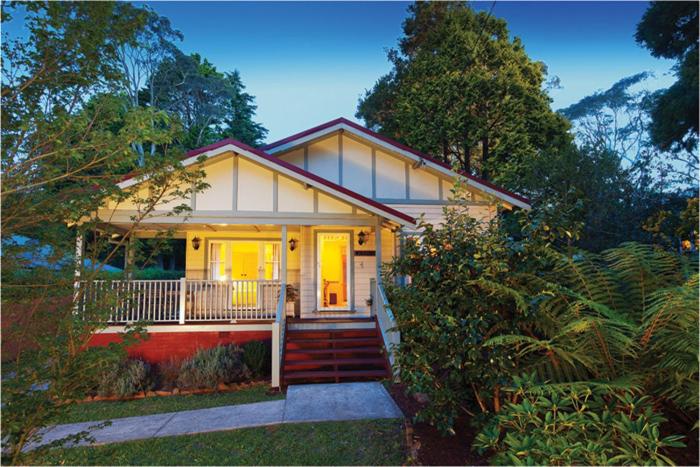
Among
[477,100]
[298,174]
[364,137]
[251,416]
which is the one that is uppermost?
[477,100]

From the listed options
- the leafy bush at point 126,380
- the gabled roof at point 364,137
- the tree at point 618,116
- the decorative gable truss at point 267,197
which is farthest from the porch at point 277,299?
the tree at point 618,116

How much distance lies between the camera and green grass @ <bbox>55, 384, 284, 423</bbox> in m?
6.36

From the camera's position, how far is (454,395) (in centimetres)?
420

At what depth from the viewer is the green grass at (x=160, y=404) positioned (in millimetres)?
6363

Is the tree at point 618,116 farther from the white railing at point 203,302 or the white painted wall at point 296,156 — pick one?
the white railing at point 203,302

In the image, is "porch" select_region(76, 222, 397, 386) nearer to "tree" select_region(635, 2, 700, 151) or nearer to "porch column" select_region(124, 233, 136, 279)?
"porch column" select_region(124, 233, 136, 279)

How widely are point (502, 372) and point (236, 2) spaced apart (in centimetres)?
697

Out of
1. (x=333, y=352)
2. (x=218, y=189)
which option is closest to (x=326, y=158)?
(x=218, y=189)

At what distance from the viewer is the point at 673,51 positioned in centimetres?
1223

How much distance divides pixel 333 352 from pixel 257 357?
161 centimetres

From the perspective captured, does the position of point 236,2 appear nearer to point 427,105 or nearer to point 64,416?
point 64,416

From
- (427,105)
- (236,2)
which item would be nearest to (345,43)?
(236,2)

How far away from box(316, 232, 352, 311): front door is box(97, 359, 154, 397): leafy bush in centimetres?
444

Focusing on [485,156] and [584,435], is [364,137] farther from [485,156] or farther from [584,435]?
[584,435]
